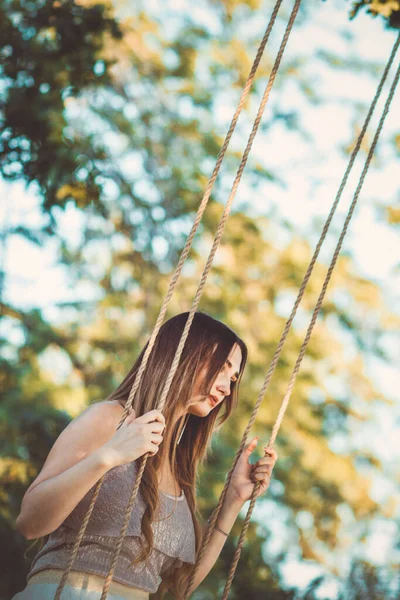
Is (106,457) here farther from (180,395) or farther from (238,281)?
(238,281)

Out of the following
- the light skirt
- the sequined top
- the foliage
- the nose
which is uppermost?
the foliage

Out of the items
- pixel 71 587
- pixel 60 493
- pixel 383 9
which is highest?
pixel 383 9

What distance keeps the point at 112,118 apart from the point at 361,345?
275cm

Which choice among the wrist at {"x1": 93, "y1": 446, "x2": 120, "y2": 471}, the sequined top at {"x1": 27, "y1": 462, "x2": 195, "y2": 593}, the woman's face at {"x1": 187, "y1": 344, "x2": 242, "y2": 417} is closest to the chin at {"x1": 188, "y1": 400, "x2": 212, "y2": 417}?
the woman's face at {"x1": 187, "y1": 344, "x2": 242, "y2": 417}

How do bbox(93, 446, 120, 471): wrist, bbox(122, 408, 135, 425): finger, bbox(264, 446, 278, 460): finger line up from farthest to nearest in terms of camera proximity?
bbox(264, 446, 278, 460): finger
bbox(122, 408, 135, 425): finger
bbox(93, 446, 120, 471): wrist

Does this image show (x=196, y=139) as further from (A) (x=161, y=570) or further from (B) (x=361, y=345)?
(A) (x=161, y=570)

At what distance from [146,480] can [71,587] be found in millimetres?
246

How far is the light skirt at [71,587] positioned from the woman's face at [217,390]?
374 millimetres

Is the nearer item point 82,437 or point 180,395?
point 82,437

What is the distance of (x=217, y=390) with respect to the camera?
1665 millimetres

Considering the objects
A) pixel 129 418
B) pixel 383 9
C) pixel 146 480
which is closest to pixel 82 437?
pixel 129 418

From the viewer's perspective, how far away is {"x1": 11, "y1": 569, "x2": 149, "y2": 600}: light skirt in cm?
145

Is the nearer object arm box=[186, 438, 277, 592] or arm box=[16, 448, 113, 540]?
arm box=[16, 448, 113, 540]

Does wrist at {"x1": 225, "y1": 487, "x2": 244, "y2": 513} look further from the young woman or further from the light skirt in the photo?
the light skirt
